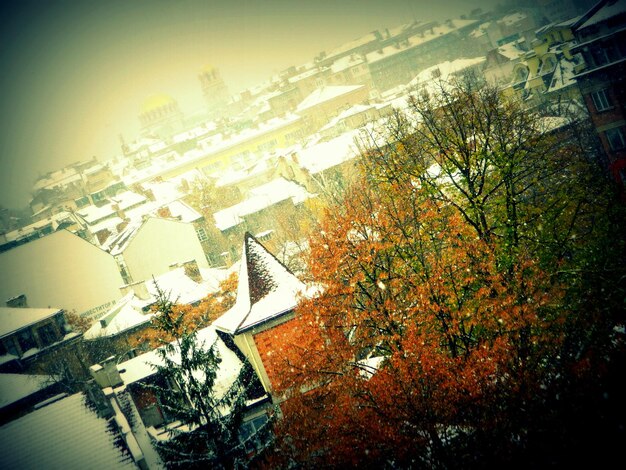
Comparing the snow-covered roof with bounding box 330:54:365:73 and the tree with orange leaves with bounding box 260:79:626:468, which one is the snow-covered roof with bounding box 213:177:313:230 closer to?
the tree with orange leaves with bounding box 260:79:626:468

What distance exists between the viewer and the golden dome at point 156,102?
16891 centimetres

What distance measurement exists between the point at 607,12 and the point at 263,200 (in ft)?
123

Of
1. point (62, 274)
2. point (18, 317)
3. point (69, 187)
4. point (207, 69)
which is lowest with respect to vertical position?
point (18, 317)

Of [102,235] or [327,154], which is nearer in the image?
[327,154]

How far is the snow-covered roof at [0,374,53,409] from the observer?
21297mm

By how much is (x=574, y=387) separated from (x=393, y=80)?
4042 inches

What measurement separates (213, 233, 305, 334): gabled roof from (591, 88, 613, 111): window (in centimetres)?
3051

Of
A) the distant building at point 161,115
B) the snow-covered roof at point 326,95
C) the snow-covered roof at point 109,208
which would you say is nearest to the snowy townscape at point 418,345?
the snow-covered roof at point 109,208

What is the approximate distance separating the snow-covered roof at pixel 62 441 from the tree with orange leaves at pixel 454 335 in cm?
680

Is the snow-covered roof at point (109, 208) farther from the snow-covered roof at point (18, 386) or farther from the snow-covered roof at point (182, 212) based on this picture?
the snow-covered roof at point (18, 386)

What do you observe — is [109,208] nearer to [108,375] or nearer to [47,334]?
[47,334]

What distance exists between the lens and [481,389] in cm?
1359

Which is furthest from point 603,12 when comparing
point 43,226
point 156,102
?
point 156,102

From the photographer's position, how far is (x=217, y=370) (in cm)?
1858
